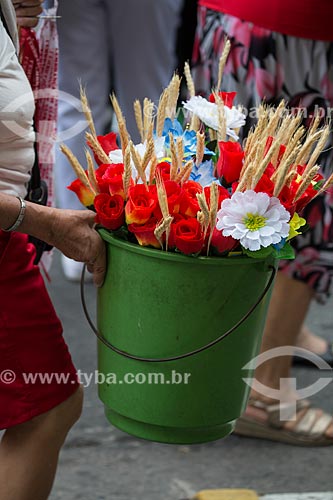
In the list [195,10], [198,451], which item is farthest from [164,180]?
[195,10]

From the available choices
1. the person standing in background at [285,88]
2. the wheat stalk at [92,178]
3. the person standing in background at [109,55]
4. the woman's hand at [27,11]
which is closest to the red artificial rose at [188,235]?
the wheat stalk at [92,178]

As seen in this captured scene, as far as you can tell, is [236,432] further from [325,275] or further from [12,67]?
[12,67]

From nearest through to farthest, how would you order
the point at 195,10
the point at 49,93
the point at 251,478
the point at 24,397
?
1. the point at 24,397
2. the point at 49,93
3. the point at 251,478
4. the point at 195,10

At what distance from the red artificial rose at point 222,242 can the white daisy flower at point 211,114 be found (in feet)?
1.04

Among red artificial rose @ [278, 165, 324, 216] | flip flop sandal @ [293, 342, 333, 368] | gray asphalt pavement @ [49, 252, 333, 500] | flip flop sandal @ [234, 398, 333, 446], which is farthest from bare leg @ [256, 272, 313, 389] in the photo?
red artificial rose @ [278, 165, 324, 216]

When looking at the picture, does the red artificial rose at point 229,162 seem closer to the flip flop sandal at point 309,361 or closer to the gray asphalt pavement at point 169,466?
the gray asphalt pavement at point 169,466

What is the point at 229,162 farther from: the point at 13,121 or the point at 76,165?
the point at 13,121

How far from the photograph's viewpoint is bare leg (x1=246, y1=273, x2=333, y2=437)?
3172 mm

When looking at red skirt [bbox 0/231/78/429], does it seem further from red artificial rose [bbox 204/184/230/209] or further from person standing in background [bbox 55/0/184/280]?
person standing in background [bbox 55/0/184/280]

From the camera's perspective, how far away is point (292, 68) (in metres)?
3.00

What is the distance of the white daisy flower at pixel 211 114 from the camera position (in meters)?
2.23

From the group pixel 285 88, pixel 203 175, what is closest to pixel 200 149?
pixel 203 175

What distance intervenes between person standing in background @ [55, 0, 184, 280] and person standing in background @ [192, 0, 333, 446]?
2.51ft

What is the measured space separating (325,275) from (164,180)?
1.24m
